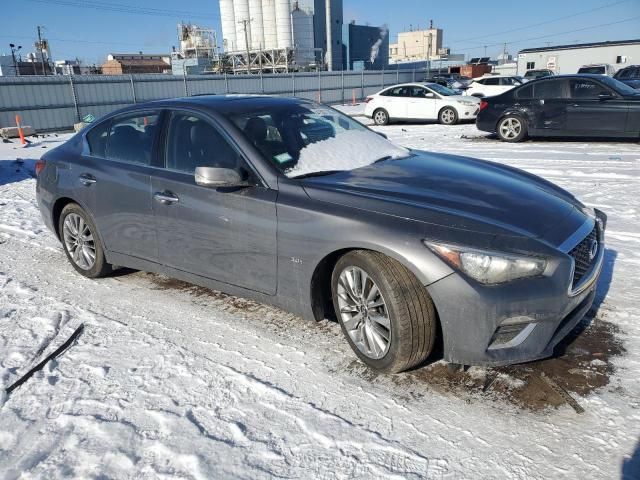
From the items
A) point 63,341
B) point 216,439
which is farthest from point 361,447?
point 63,341

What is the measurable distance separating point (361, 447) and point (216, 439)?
70 cm

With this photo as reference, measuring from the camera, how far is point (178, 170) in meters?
3.82

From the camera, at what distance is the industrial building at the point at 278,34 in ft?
176

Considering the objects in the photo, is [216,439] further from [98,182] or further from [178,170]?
[98,182]

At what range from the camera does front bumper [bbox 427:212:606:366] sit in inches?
101

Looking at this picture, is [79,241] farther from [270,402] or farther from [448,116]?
[448,116]

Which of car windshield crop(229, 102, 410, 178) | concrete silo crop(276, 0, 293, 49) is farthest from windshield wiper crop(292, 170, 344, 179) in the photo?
concrete silo crop(276, 0, 293, 49)

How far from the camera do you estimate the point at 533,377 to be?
9.62ft

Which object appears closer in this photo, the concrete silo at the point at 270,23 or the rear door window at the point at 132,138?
the rear door window at the point at 132,138

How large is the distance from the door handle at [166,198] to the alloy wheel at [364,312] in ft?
4.75

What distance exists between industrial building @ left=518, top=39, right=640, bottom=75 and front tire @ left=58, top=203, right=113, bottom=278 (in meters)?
43.1

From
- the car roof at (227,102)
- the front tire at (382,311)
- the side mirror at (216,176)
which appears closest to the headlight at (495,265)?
the front tire at (382,311)

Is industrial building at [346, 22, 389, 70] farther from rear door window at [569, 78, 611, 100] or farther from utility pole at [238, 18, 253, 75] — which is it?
rear door window at [569, 78, 611, 100]

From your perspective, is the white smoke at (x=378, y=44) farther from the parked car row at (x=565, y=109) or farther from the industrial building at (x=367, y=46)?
the parked car row at (x=565, y=109)
